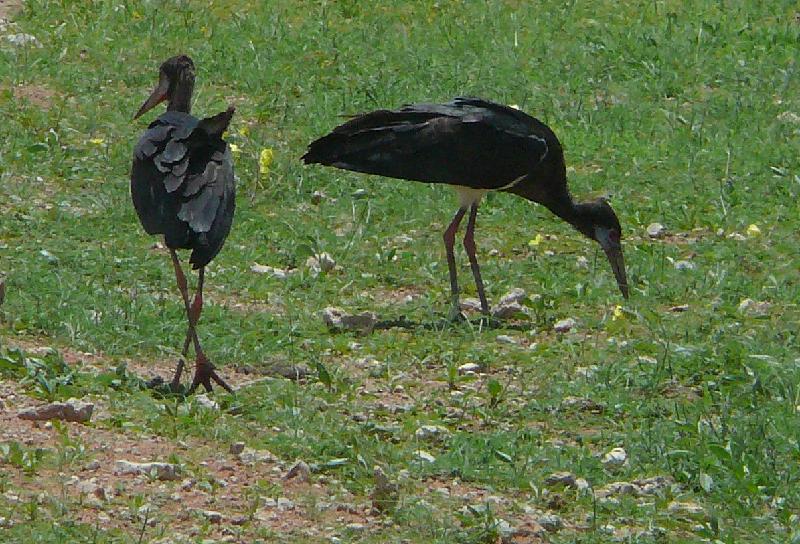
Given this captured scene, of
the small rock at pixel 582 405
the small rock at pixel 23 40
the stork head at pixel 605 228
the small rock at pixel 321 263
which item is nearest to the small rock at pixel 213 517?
the small rock at pixel 582 405

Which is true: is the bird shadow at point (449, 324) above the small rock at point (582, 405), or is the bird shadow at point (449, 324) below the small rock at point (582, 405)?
below

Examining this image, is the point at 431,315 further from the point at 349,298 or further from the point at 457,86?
the point at 457,86

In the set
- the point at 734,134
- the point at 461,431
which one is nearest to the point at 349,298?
the point at 461,431

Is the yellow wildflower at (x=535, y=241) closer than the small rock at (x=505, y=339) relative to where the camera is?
No

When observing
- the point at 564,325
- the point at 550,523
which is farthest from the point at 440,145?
the point at 550,523

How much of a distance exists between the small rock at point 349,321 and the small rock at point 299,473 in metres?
2.17

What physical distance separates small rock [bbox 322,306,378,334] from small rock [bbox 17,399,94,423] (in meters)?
2.07

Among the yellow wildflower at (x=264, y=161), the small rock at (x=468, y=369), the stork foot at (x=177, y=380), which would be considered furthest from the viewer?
the yellow wildflower at (x=264, y=161)

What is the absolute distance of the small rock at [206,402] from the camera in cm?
723

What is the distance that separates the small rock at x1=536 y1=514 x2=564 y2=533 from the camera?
632 centimetres

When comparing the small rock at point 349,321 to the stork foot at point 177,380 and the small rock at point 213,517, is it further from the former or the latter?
the small rock at point 213,517

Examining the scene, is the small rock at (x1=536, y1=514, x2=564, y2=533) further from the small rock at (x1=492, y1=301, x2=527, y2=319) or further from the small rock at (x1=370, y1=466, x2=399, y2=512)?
the small rock at (x1=492, y1=301, x2=527, y2=319)

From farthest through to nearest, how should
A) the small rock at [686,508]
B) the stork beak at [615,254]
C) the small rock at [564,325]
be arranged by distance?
the stork beak at [615,254] → the small rock at [564,325] → the small rock at [686,508]

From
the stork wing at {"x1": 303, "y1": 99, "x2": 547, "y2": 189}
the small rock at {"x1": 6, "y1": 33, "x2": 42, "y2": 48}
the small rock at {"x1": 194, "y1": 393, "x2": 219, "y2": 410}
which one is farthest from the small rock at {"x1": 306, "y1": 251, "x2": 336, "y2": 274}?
the small rock at {"x1": 6, "y1": 33, "x2": 42, "y2": 48}
